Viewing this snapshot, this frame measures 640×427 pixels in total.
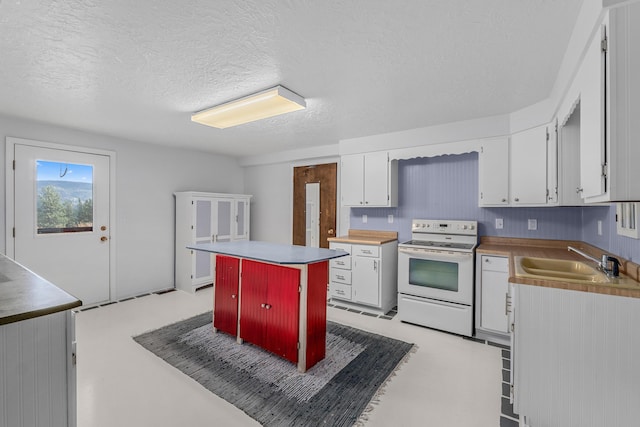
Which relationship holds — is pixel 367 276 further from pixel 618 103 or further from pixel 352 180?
pixel 618 103

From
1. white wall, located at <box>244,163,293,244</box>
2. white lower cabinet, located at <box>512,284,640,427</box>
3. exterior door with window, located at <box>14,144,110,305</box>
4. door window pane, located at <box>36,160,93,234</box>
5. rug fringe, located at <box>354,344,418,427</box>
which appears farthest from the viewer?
white wall, located at <box>244,163,293,244</box>

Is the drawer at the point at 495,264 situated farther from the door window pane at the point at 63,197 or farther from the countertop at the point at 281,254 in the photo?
the door window pane at the point at 63,197

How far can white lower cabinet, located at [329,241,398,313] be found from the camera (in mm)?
3773

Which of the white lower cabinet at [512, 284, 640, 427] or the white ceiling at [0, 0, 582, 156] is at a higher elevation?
the white ceiling at [0, 0, 582, 156]

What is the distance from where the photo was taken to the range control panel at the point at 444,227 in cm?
354

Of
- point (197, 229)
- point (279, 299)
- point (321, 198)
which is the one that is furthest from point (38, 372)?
point (321, 198)

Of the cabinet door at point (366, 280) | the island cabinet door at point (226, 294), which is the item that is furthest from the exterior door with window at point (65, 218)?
the cabinet door at point (366, 280)

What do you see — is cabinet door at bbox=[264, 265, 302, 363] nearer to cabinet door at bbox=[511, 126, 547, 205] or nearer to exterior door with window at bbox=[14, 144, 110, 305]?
cabinet door at bbox=[511, 126, 547, 205]

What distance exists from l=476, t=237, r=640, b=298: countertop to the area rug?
131cm

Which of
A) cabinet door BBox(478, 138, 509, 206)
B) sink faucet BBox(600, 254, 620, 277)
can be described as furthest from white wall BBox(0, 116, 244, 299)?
sink faucet BBox(600, 254, 620, 277)

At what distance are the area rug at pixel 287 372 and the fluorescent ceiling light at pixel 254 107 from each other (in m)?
2.23

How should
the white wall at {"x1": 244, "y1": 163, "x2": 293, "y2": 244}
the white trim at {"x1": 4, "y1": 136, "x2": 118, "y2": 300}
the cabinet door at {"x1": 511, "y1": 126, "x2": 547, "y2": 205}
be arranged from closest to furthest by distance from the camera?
the cabinet door at {"x1": 511, "y1": 126, "x2": 547, "y2": 205}
the white trim at {"x1": 4, "y1": 136, "x2": 118, "y2": 300}
the white wall at {"x1": 244, "y1": 163, "x2": 293, "y2": 244}

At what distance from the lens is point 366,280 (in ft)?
12.6

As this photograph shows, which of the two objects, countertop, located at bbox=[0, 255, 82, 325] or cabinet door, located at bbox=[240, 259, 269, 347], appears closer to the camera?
countertop, located at bbox=[0, 255, 82, 325]
